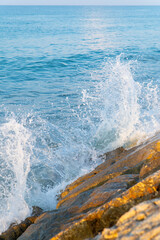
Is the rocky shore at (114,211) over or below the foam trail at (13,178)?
below

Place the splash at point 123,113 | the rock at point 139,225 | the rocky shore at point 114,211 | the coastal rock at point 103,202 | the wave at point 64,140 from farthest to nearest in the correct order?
the splash at point 123,113, the wave at point 64,140, the coastal rock at point 103,202, the rocky shore at point 114,211, the rock at point 139,225

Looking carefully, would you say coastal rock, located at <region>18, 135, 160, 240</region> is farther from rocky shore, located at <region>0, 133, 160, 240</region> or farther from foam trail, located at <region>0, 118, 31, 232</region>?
foam trail, located at <region>0, 118, 31, 232</region>

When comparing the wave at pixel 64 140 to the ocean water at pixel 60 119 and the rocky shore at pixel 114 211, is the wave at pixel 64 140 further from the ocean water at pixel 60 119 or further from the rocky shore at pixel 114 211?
the rocky shore at pixel 114 211

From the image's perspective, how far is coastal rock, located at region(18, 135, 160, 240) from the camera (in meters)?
2.53

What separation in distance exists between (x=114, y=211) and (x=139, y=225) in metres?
0.65

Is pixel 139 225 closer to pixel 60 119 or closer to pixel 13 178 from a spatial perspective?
pixel 13 178

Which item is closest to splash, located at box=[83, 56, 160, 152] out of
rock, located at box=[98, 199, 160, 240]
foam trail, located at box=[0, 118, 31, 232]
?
foam trail, located at box=[0, 118, 31, 232]

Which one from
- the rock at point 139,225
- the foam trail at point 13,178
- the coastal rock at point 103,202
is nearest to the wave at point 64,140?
the foam trail at point 13,178

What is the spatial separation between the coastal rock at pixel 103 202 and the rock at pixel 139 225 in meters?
0.45

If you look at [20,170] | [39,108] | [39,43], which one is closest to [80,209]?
[20,170]

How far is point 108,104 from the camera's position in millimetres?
9555

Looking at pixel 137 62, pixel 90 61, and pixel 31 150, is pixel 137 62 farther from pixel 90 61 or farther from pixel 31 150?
pixel 31 150

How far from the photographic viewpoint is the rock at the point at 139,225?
71.4 inches

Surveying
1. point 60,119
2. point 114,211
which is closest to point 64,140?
point 60,119
